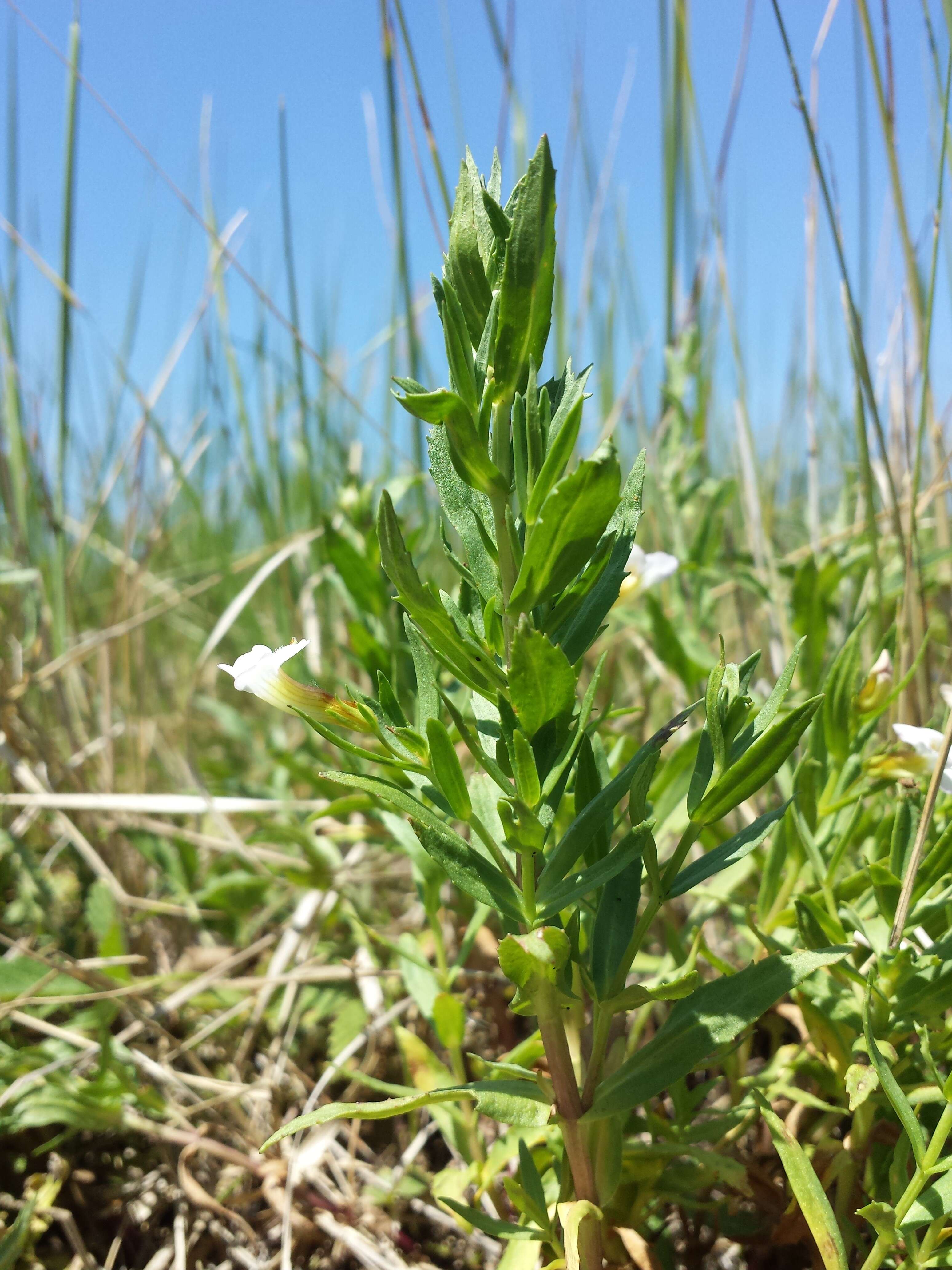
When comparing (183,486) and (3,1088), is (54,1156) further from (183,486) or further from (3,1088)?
(183,486)

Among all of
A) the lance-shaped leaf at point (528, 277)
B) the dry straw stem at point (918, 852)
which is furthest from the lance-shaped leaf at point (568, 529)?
the dry straw stem at point (918, 852)

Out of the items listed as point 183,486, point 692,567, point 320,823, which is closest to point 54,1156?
point 320,823

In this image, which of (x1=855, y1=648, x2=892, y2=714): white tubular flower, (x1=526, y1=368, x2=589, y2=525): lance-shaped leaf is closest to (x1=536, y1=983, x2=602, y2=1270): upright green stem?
(x1=526, y1=368, x2=589, y2=525): lance-shaped leaf

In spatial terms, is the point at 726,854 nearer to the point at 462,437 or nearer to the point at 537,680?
the point at 537,680

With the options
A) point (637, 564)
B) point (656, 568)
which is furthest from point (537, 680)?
point (656, 568)

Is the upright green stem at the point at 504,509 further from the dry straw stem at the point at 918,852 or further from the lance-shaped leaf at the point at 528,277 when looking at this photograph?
the dry straw stem at the point at 918,852

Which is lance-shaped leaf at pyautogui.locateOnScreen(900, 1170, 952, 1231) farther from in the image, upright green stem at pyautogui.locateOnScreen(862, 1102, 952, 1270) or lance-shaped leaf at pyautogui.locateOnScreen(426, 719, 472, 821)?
lance-shaped leaf at pyautogui.locateOnScreen(426, 719, 472, 821)
